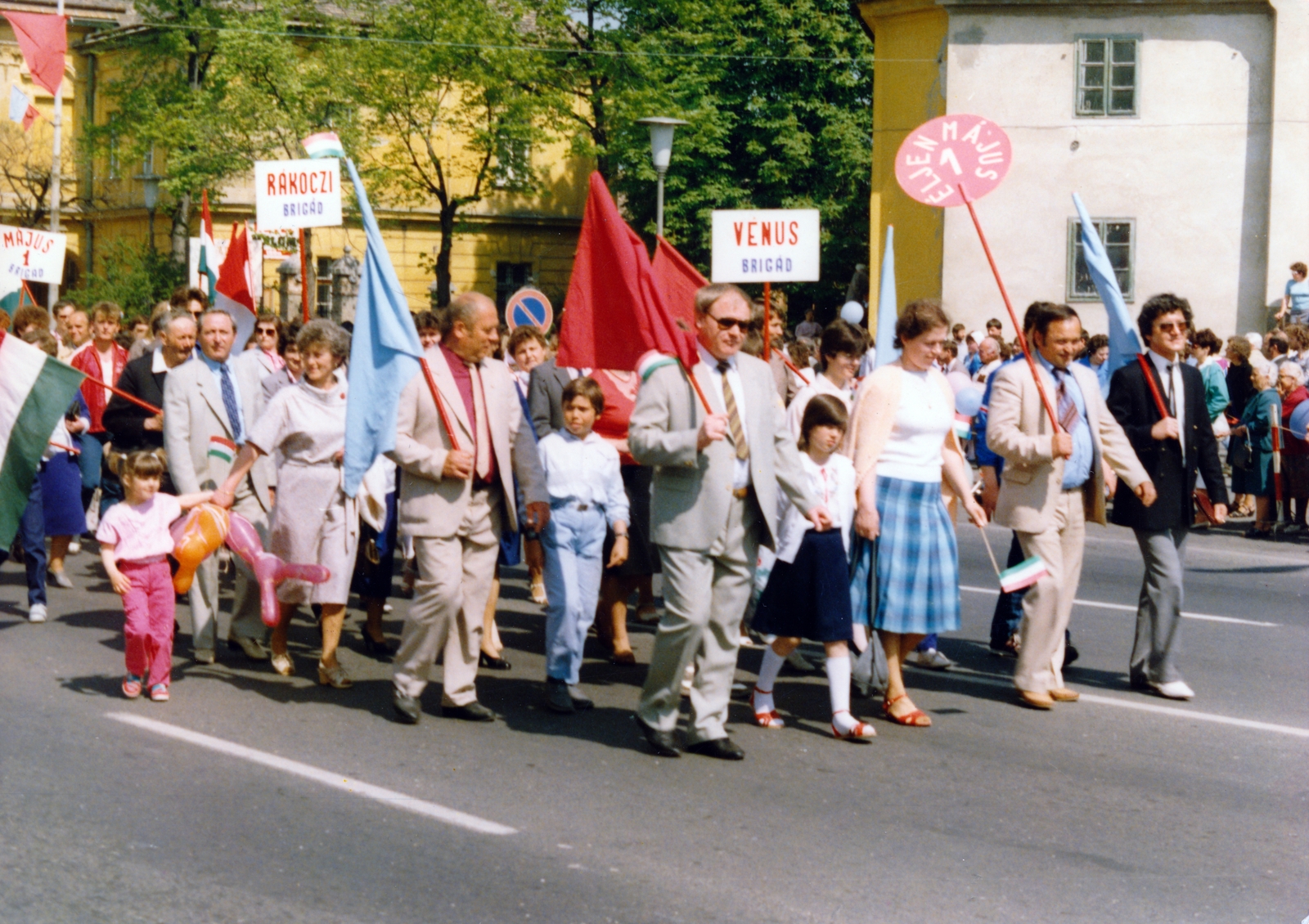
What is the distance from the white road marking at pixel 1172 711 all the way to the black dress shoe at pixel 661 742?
2372 millimetres

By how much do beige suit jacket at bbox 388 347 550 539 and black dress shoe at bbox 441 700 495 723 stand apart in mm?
851

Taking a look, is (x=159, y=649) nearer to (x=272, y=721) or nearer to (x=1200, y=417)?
(x=272, y=721)

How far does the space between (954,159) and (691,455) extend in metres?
3.02

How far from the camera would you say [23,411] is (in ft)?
27.5

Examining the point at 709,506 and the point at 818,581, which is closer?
the point at 709,506

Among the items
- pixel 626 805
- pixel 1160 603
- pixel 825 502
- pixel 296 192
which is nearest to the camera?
pixel 626 805

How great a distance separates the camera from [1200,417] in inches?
346

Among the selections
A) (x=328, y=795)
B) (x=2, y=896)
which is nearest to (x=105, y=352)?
(x=328, y=795)

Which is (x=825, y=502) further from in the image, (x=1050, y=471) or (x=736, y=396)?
(x=1050, y=471)

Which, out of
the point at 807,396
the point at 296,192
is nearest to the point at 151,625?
the point at 807,396

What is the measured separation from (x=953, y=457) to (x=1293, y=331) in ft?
33.0

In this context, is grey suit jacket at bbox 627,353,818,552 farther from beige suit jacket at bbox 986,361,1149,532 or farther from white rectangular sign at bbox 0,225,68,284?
white rectangular sign at bbox 0,225,68,284

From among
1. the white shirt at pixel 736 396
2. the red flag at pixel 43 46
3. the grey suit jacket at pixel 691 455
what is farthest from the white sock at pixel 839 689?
the red flag at pixel 43 46

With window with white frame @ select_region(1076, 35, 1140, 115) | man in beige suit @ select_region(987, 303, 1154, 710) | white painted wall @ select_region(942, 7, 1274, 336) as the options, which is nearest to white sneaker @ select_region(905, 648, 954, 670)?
man in beige suit @ select_region(987, 303, 1154, 710)
